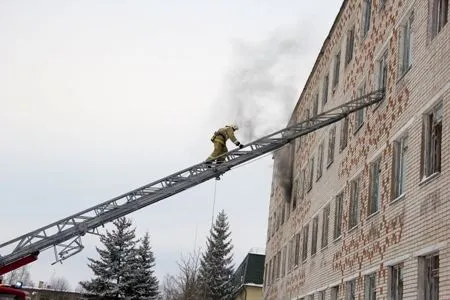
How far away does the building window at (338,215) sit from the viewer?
56.4ft

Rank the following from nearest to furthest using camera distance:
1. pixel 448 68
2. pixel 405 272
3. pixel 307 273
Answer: pixel 448 68, pixel 405 272, pixel 307 273

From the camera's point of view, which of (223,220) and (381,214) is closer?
(381,214)

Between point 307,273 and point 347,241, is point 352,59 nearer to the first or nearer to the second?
point 347,241

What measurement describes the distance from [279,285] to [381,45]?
15.9 metres

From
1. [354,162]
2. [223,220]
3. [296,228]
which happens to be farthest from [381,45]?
[223,220]

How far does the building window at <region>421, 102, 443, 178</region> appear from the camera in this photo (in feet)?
34.4

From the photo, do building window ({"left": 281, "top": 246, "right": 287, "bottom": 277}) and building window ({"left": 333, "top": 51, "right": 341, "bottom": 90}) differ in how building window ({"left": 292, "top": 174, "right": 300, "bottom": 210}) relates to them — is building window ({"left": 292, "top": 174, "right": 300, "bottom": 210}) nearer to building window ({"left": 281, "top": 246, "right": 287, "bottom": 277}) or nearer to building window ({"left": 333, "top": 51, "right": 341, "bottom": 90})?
building window ({"left": 281, "top": 246, "right": 287, "bottom": 277})

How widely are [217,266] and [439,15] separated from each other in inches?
1868

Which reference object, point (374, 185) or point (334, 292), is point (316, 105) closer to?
point (334, 292)

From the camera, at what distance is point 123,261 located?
43156 millimetres

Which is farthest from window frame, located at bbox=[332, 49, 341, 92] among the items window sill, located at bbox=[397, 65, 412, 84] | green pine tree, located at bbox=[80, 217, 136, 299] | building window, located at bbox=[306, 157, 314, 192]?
green pine tree, located at bbox=[80, 217, 136, 299]

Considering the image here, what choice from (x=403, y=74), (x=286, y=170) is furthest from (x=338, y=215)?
(x=286, y=170)

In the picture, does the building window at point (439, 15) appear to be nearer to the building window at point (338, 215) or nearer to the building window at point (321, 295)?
the building window at point (338, 215)

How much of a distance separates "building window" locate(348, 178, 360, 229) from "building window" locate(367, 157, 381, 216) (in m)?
1.26
